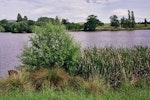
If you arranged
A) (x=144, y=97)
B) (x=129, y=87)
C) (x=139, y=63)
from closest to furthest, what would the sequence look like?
1. (x=144, y=97)
2. (x=129, y=87)
3. (x=139, y=63)

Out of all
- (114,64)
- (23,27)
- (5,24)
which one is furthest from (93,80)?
(5,24)

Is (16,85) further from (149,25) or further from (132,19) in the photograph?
(149,25)

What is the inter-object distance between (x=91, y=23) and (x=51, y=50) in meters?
124

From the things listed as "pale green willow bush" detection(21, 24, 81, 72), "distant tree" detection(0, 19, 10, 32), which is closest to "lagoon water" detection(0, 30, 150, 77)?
"pale green willow bush" detection(21, 24, 81, 72)

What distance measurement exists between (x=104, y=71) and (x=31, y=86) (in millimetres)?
4020

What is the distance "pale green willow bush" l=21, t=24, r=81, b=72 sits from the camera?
17.9 metres

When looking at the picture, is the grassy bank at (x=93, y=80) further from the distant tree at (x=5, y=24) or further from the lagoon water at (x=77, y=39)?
the distant tree at (x=5, y=24)

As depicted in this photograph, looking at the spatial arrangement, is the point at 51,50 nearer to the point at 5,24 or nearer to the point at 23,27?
the point at 23,27

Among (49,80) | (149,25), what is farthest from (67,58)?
(149,25)

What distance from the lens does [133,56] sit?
1742 cm

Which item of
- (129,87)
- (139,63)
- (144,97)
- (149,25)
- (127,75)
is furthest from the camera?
(149,25)

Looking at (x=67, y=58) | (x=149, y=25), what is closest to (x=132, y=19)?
(x=149, y=25)

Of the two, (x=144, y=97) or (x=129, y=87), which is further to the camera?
(x=129, y=87)

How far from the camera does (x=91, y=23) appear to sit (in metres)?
142
